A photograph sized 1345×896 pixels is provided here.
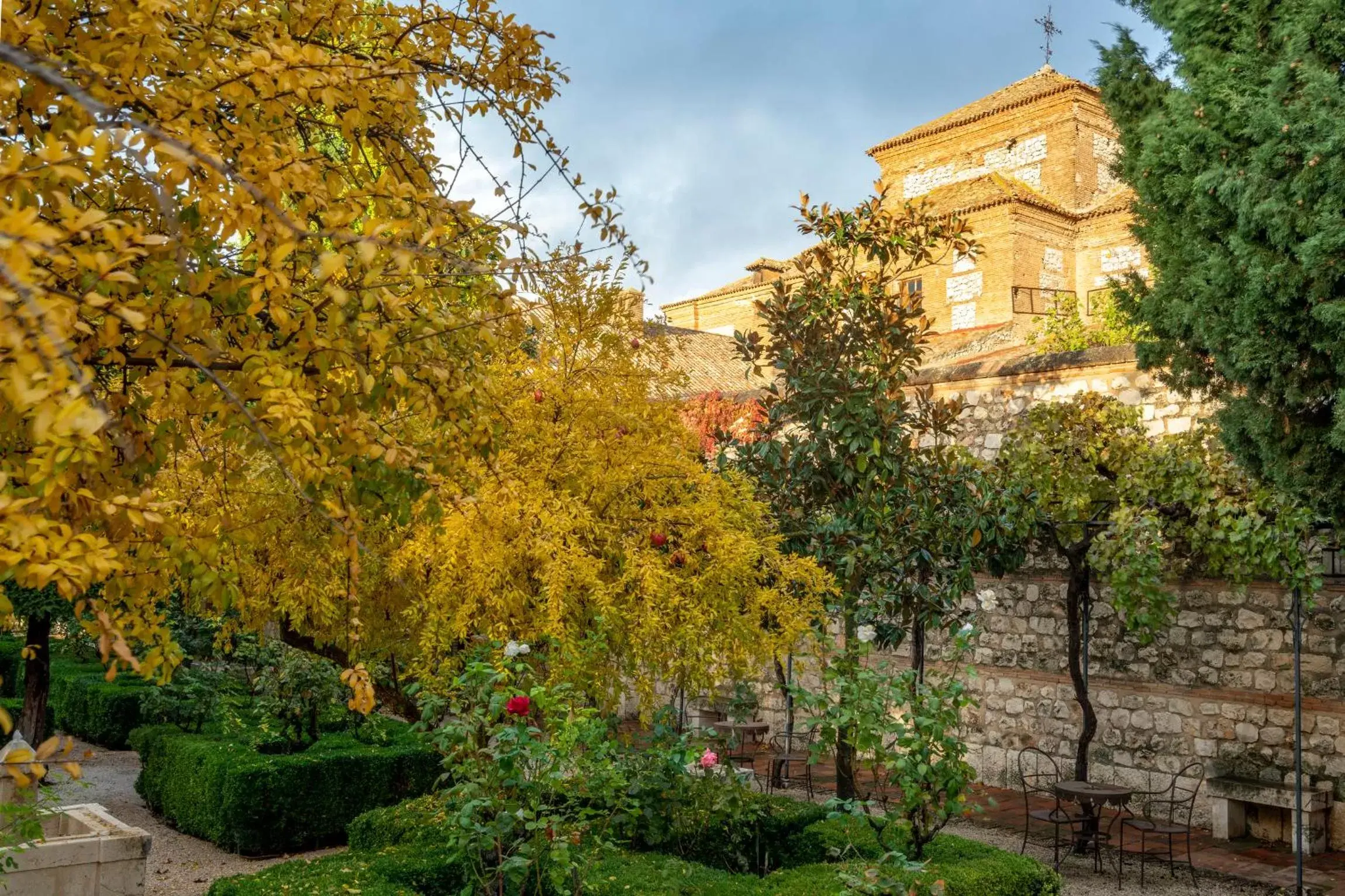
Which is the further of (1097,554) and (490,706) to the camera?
(1097,554)

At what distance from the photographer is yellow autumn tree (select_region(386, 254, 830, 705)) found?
611 centimetres

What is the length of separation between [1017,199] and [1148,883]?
1700cm

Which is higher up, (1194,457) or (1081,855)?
(1194,457)

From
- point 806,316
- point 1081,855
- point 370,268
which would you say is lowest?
point 1081,855

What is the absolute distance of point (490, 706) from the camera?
205 inches

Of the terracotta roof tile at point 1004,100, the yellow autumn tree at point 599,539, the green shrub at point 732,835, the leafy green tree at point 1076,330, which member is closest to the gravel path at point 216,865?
the green shrub at point 732,835

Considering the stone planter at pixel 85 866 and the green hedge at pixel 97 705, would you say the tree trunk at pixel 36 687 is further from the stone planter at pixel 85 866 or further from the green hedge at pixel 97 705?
the stone planter at pixel 85 866

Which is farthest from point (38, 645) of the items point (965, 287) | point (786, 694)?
point (965, 287)

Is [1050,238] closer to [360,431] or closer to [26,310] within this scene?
[360,431]

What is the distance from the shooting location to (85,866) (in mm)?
6570

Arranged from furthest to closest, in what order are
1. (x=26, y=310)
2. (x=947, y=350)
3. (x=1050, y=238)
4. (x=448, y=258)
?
(x=1050, y=238), (x=947, y=350), (x=448, y=258), (x=26, y=310)

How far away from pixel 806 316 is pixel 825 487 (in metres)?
1.35

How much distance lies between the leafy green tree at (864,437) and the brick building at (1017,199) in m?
12.1

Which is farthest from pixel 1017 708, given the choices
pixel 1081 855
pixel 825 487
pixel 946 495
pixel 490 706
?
pixel 490 706
